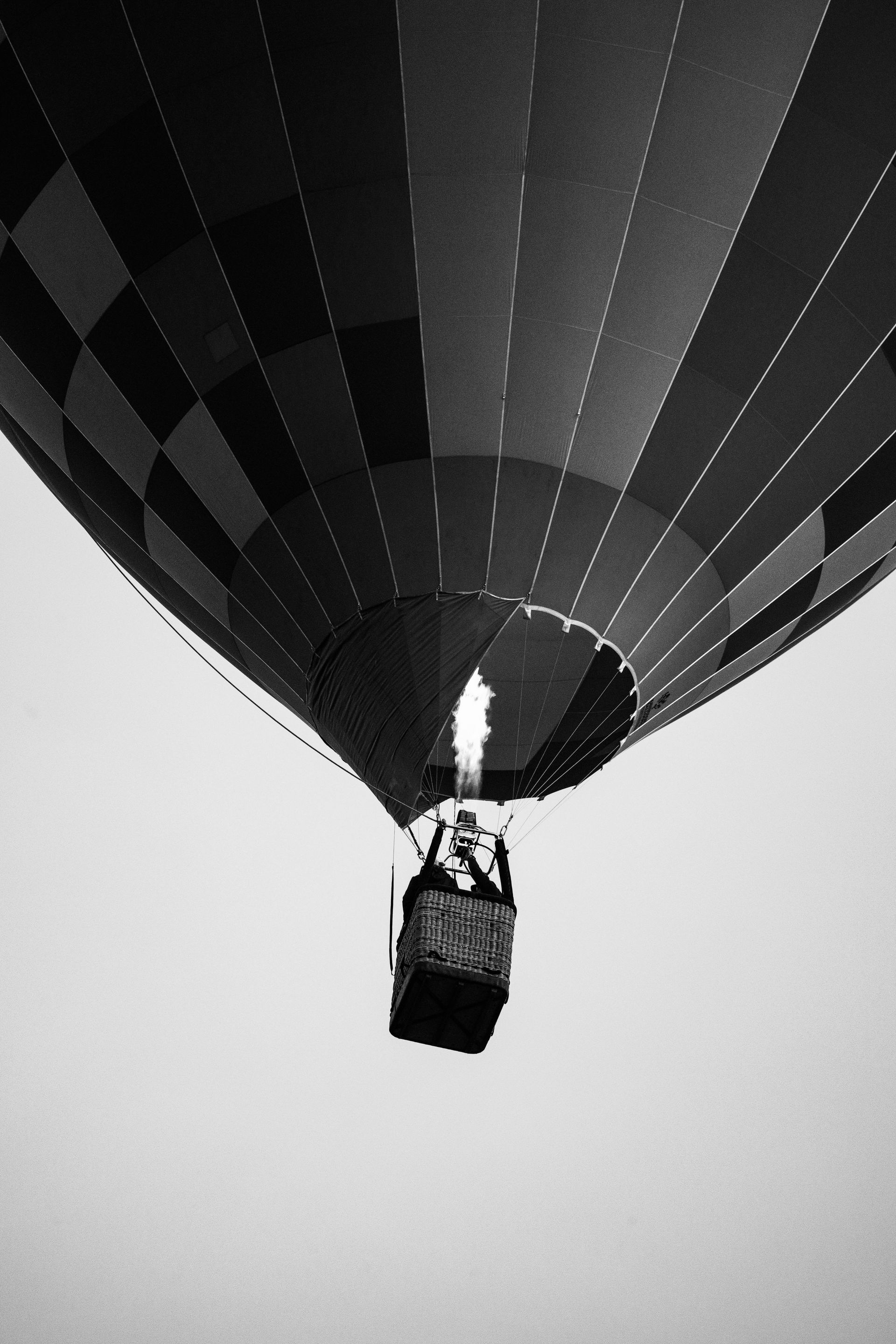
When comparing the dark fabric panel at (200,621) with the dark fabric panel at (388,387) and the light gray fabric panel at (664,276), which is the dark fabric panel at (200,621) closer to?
the dark fabric panel at (388,387)

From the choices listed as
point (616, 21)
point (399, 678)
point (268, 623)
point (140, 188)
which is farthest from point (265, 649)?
point (616, 21)

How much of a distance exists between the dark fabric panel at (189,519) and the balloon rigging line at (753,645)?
2.29 m

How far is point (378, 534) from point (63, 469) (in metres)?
2.26

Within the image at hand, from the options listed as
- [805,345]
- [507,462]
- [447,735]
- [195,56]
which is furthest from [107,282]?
[805,345]

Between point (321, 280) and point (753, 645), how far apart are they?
3075 mm

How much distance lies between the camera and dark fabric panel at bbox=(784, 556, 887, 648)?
7.63 metres

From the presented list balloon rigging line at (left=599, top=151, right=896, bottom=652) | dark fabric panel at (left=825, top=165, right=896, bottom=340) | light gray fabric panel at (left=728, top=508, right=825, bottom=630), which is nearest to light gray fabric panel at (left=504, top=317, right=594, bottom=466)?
balloon rigging line at (left=599, top=151, right=896, bottom=652)

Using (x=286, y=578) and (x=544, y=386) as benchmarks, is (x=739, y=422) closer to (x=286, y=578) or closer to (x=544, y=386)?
(x=544, y=386)

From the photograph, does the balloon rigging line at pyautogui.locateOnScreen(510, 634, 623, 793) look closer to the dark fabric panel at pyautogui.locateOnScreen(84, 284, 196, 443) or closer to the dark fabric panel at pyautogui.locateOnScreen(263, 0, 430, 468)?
the dark fabric panel at pyautogui.locateOnScreen(263, 0, 430, 468)

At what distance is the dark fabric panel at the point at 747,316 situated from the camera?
6043 mm

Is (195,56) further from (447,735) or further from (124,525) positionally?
(447,735)

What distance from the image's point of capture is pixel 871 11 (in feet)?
18.4

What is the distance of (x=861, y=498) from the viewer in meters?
6.79

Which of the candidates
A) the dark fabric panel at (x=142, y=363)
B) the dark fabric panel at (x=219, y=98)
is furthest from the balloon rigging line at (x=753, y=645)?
the dark fabric panel at (x=219, y=98)
